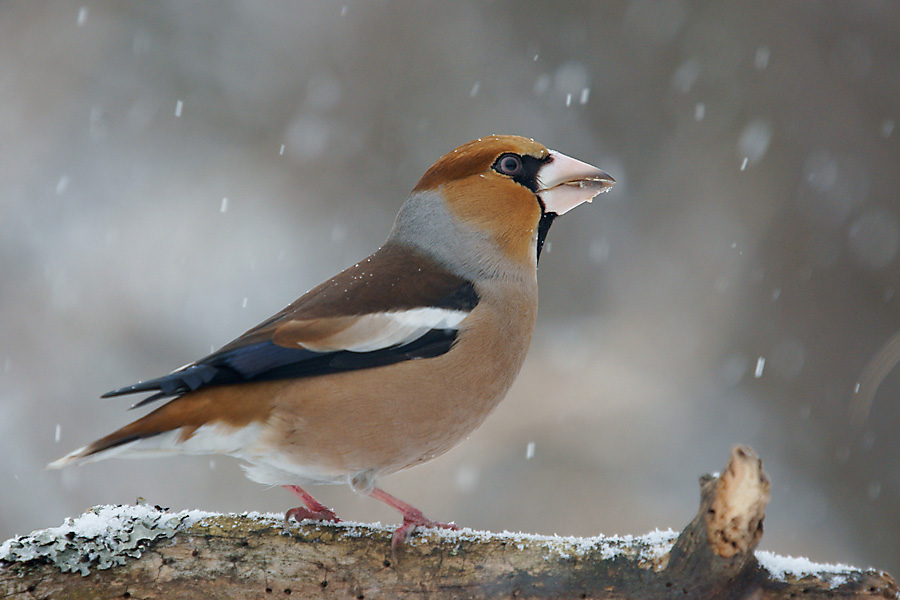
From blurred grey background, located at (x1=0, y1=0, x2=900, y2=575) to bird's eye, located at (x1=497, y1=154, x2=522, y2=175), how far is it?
259 centimetres

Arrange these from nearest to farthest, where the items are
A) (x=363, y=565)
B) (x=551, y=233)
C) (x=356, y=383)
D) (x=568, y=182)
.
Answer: (x=363, y=565) < (x=356, y=383) < (x=568, y=182) < (x=551, y=233)

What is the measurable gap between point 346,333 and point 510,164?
865mm

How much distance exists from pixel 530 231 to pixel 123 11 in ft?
14.4

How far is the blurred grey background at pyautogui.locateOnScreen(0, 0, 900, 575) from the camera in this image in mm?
4789

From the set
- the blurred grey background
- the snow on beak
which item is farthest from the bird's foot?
the blurred grey background

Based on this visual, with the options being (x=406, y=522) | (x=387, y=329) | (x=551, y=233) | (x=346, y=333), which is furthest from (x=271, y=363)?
(x=551, y=233)

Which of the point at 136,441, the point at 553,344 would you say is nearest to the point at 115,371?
the point at 553,344

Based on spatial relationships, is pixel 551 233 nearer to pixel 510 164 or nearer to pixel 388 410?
pixel 510 164

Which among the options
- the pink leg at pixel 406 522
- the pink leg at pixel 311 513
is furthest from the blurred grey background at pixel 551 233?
the pink leg at pixel 406 522

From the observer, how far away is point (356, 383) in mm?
2168

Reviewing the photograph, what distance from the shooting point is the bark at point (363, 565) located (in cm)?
188

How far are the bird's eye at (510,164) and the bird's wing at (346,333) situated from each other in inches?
17.9

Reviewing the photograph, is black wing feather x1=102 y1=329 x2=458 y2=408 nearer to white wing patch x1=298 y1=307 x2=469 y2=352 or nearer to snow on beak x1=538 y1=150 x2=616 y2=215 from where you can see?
white wing patch x1=298 y1=307 x2=469 y2=352

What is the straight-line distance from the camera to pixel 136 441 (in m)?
2.07
